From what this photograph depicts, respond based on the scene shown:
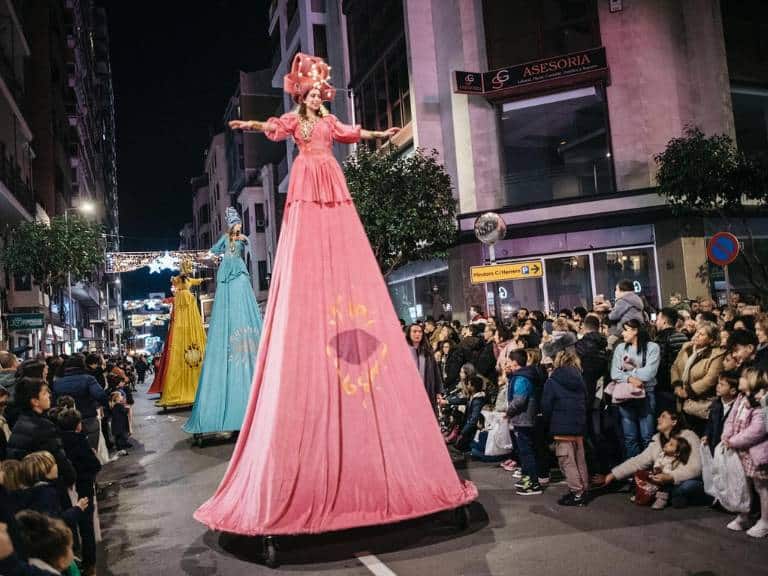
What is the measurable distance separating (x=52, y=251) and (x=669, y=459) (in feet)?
64.7

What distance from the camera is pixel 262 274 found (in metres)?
48.5

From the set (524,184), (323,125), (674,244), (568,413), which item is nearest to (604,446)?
(568,413)

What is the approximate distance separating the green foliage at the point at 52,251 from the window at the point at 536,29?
46.5 feet

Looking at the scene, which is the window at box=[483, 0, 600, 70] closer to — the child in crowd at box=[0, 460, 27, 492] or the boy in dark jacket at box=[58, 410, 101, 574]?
the boy in dark jacket at box=[58, 410, 101, 574]

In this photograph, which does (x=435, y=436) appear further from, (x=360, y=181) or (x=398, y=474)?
(x=360, y=181)

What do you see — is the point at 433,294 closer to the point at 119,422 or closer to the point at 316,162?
the point at 119,422

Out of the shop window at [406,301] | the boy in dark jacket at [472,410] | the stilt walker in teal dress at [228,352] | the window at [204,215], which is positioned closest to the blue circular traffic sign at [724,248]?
the boy in dark jacket at [472,410]

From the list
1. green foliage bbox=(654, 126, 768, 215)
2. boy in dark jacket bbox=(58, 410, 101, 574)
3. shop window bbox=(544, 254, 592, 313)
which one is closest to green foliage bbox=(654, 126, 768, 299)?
green foliage bbox=(654, 126, 768, 215)

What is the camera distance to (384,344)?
6254 mm

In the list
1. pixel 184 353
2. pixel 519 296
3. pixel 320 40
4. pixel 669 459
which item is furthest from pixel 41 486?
pixel 320 40

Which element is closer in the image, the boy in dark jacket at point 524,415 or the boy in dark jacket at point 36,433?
the boy in dark jacket at point 36,433

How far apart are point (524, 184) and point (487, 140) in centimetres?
184

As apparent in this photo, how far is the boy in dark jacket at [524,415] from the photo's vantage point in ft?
25.8

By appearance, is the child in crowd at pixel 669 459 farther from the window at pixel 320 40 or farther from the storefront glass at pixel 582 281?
the window at pixel 320 40
